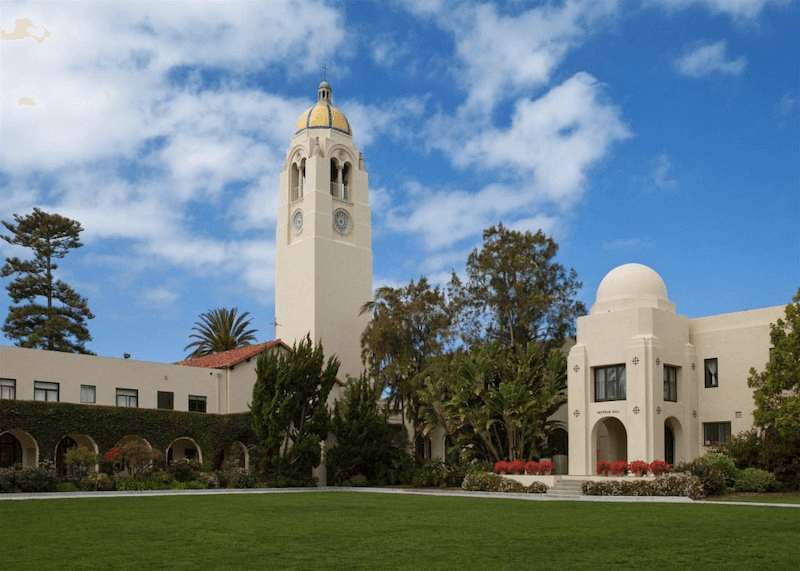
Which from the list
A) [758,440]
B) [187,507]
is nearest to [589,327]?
[758,440]

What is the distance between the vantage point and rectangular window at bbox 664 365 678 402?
122 ft

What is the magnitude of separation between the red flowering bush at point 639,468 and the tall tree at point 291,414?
13.9 meters

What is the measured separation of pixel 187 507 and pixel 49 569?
12.7 m

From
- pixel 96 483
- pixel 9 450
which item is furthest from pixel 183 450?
pixel 96 483

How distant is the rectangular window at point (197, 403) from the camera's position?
43594mm

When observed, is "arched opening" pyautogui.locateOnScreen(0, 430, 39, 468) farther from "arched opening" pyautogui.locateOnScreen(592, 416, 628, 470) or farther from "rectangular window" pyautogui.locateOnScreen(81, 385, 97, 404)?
"arched opening" pyautogui.locateOnScreen(592, 416, 628, 470)

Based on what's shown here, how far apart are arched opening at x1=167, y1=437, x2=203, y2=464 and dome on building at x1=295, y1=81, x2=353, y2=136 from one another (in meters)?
25.4

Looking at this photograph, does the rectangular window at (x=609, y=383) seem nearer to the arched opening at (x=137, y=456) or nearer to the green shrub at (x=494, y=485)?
the green shrub at (x=494, y=485)

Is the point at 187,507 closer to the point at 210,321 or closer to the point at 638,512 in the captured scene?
the point at 638,512

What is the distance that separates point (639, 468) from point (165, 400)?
22.6 m

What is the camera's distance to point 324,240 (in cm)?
5678

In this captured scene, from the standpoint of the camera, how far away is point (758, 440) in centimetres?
3241

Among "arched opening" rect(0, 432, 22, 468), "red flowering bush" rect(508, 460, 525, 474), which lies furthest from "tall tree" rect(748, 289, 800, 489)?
"arched opening" rect(0, 432, 22, 468)

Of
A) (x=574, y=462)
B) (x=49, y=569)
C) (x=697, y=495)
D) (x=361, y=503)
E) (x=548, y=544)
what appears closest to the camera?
(x=49, y=569)
